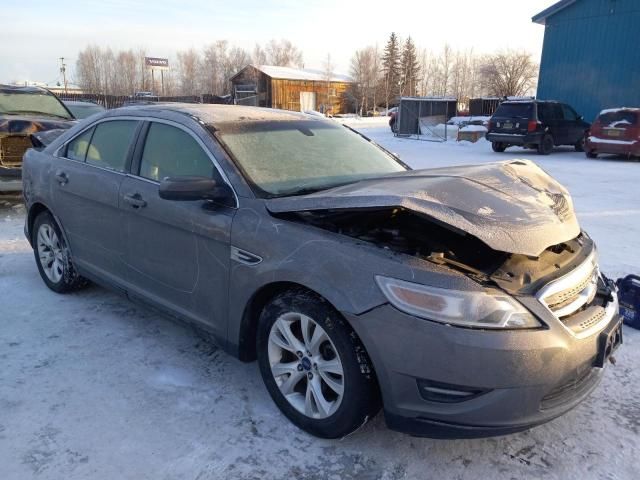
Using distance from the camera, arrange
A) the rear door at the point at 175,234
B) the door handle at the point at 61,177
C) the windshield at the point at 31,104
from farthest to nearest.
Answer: the windshield at the point at 31,104
the door handle at the point at 61,177
the rear door at the point at 175,234

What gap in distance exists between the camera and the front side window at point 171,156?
328 cm

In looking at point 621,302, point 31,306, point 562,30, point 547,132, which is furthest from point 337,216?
point 562,30

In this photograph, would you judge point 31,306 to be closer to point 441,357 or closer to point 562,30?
point 441,357

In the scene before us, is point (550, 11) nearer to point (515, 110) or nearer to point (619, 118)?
point (515, 110)

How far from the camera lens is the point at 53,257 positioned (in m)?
4.61

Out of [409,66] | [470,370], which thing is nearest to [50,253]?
[470,370]

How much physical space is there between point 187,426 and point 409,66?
242 ft

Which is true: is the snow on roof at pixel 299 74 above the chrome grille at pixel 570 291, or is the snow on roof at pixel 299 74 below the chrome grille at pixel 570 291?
above

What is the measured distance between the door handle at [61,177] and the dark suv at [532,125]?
14.5m

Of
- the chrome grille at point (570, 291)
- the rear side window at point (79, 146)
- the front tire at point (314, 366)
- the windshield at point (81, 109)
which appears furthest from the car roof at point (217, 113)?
the windshield at point (81, 109)

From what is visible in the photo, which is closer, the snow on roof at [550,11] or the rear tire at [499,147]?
the rear tire at [499,147]

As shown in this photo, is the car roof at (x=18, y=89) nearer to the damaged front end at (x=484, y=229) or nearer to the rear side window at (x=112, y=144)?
the rear side window at (x=112, y=144)

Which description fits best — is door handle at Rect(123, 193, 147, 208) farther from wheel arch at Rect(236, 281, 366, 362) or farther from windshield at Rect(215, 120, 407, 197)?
wheel arch at Rect(236, 281, 366, 362)

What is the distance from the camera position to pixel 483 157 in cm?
1595
